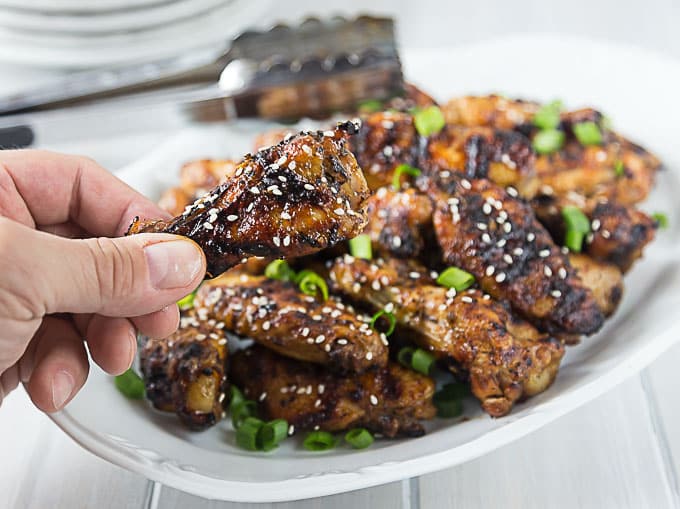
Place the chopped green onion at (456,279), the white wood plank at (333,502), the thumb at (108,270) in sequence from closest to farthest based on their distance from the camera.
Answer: the thumb at (108,270)
the white wood plank at (333,502)
the chopped green onion at (456,279)

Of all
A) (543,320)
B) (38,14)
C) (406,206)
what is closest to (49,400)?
(406,206)

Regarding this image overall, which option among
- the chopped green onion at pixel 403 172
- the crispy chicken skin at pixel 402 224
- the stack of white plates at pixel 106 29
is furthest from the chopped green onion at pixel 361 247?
the stack of white plates at pixel 106 29

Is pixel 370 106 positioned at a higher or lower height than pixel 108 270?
lower

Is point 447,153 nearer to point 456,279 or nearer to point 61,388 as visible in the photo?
point 456,279

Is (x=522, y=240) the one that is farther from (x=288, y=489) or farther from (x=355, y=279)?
(x=288, y=489)

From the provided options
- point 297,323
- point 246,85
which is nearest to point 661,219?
point 297,323

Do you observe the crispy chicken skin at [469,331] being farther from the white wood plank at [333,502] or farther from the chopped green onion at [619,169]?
the chopped green onion at [619,169]
